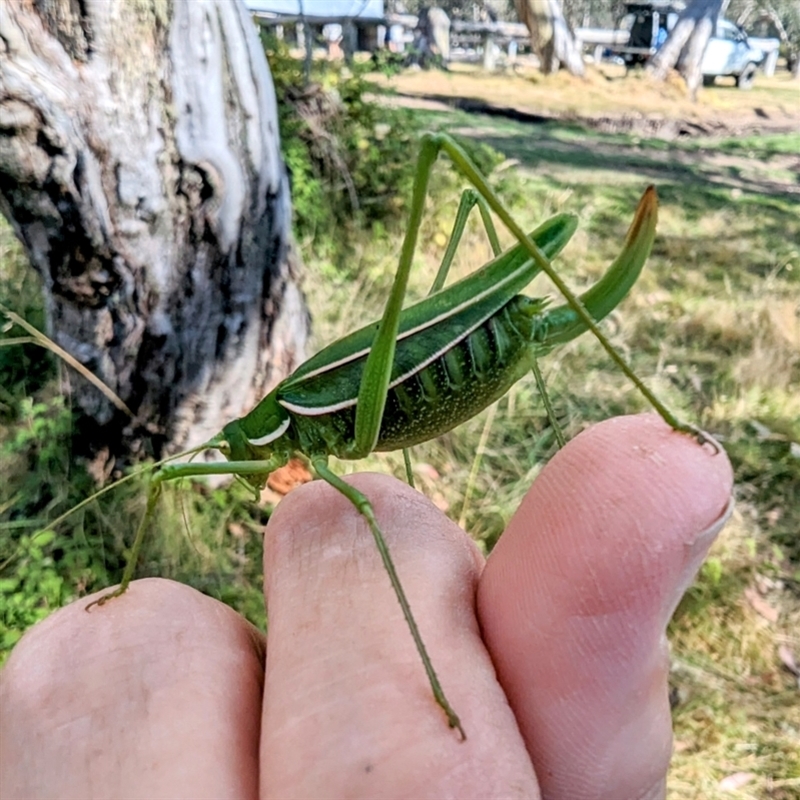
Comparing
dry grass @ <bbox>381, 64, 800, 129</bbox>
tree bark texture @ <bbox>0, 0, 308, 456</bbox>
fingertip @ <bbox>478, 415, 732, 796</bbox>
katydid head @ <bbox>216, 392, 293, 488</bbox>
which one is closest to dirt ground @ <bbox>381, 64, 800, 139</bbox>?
dry grass @ <bbox>381, 64, 800, 129</bbox>

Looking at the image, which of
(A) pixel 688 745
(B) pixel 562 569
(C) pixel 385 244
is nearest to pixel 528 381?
(C) pixel 385 244

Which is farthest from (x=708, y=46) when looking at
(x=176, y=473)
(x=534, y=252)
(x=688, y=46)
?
(x=176, y=473)

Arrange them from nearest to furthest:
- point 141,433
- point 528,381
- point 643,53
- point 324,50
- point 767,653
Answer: point 767,653
point 141,433
point 528,381
point 324,50
point 643,53

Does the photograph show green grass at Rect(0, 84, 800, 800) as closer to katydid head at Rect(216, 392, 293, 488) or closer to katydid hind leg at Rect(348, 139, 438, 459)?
katydid head at Rect(216, 392, 293, 488)

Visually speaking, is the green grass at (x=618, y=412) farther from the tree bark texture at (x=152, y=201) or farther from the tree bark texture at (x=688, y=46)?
the tree bark texture at (x=688, y=46)

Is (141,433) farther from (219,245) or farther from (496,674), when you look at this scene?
(496,674)
